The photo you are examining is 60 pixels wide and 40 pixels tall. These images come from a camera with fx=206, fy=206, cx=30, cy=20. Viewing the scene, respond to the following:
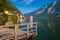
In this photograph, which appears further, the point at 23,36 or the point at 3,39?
the point at 23,36

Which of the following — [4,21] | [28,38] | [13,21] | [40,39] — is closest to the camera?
[28,38]

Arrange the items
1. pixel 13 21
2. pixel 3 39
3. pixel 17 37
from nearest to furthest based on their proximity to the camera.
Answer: pixel 3 39
pixel 17 37
pixel 13 21

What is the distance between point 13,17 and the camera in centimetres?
3578

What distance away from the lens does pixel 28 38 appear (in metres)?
22.8

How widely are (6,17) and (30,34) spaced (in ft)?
34.9

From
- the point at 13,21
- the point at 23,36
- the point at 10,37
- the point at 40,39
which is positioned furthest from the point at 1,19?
the point at 40,39

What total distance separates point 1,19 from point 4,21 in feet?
9.03

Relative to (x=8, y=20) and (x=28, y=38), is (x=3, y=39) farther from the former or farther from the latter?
(x=8, y=20)

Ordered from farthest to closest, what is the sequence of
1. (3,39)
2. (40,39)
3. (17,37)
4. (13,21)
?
(40,39) < (13,21) < (17,37) < (3,39)

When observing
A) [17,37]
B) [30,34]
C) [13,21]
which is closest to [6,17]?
[13,21]

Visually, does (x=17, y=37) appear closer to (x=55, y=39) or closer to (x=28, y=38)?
(x=28, y=38)

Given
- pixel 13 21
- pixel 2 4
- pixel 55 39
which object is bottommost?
pixel 55 39

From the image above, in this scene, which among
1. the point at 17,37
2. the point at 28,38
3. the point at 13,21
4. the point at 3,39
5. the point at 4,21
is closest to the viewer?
the point at 3,39

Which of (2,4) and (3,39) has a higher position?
(2,4)
